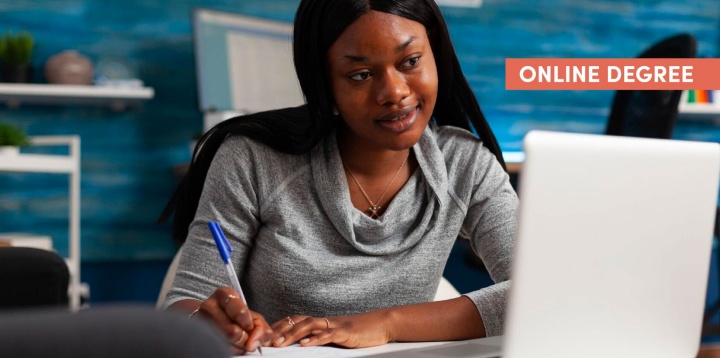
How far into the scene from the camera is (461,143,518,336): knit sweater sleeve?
1.41 meters

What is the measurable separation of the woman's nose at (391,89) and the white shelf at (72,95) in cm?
224

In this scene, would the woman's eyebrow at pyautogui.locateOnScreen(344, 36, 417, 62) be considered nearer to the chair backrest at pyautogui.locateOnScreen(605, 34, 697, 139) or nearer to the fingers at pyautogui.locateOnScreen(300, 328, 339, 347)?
the fingers at pyautogui.locateOnScreen(300, 328, 339, 347)

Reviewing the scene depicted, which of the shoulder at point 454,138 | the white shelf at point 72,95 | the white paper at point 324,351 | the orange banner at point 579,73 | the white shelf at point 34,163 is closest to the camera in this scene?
the white paper at point 324,351

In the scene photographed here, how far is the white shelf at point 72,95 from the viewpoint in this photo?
3273 mm

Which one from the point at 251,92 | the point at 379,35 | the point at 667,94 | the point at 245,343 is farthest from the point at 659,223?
the point at 251,92

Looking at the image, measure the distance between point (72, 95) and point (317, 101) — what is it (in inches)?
84.6

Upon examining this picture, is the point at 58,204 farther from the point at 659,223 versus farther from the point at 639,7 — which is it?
the point at 659,223

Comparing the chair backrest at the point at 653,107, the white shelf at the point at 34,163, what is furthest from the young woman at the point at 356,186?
the white shelf at the point at 34,163

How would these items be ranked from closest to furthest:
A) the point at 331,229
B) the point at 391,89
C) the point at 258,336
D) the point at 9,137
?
the point at 258,336, the point at 391,89, the point at 331,229, the point at 9,137

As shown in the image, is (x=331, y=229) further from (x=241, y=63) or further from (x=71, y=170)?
(x=241, y=63)

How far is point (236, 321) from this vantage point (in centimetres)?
103

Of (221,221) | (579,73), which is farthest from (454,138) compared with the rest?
(579,73)

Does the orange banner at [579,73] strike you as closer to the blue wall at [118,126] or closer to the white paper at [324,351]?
the blue wall at [118,126]

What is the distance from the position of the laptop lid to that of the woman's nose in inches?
20.0
